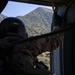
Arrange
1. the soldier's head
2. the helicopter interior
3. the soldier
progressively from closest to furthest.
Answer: the soldier < the soldier's head < the helicopter interior

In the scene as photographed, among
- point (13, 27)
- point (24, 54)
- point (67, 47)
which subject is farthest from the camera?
point (67, 47)

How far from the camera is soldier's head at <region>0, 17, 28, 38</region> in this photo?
2.83 m

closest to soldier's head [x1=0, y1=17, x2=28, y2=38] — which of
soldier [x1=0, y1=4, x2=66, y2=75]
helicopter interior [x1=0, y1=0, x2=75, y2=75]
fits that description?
soldier [x1=0, y1=4, x2=66, y2=75]

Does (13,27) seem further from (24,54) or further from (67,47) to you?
(67,47)

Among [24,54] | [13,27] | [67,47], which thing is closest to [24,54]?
[24,54]

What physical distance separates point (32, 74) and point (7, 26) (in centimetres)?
58

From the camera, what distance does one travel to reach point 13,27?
2.85 metres

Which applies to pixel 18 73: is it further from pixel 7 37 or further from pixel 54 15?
pixel 54 15

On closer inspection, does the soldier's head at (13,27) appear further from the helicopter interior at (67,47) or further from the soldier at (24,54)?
the helicopter interior at (67,47)

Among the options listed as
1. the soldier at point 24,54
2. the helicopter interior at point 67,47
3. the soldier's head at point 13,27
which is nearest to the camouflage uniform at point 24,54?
the soldier at point 24,54

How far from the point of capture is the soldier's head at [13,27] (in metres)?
2.83

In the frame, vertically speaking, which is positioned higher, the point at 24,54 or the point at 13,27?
the point at 13,27

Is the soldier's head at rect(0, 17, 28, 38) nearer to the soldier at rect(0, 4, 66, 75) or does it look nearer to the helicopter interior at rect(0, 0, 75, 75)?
the soldier at rect(0, 4, 66, 75)

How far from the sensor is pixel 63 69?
3.38 m
